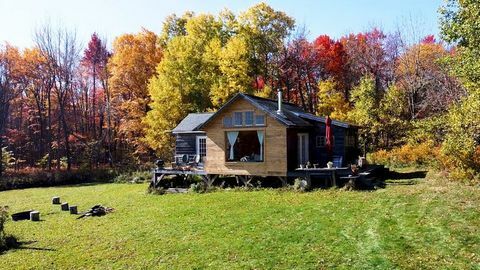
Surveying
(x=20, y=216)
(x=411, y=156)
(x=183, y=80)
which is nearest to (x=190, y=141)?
(x=183, y=80)

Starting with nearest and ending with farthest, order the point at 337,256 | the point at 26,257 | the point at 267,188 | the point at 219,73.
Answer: the point at 337,256 → the point at 26,257 → the point at 267,188 → the point at 219,73

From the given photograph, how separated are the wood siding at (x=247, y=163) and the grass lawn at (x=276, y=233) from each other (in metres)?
2.20

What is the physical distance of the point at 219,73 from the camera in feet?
124

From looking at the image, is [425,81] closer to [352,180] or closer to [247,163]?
[352,180]

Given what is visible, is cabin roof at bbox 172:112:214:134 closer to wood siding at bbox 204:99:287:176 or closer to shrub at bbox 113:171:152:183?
wood siding at bbox 204:99:287:176

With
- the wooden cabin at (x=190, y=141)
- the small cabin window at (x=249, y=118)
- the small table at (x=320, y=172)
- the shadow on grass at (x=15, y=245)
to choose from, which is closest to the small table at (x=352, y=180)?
the small table at (x=320, y=172)

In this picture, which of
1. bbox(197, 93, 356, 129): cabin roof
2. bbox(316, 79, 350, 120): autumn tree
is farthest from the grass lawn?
bbox(316, 79, 350, 120): autumn tree

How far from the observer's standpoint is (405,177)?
70.7 ft

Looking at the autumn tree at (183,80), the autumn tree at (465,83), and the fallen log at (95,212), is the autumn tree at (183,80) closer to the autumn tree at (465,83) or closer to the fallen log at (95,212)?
the fallen log at (95,212)

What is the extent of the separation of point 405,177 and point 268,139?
7.84 meters

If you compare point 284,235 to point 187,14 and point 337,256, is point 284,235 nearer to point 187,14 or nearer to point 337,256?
point 337,256

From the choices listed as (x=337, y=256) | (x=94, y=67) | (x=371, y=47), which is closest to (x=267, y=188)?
(x=337, y=256)

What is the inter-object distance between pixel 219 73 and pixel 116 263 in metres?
28.7

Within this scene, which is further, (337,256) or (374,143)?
(374,143)
